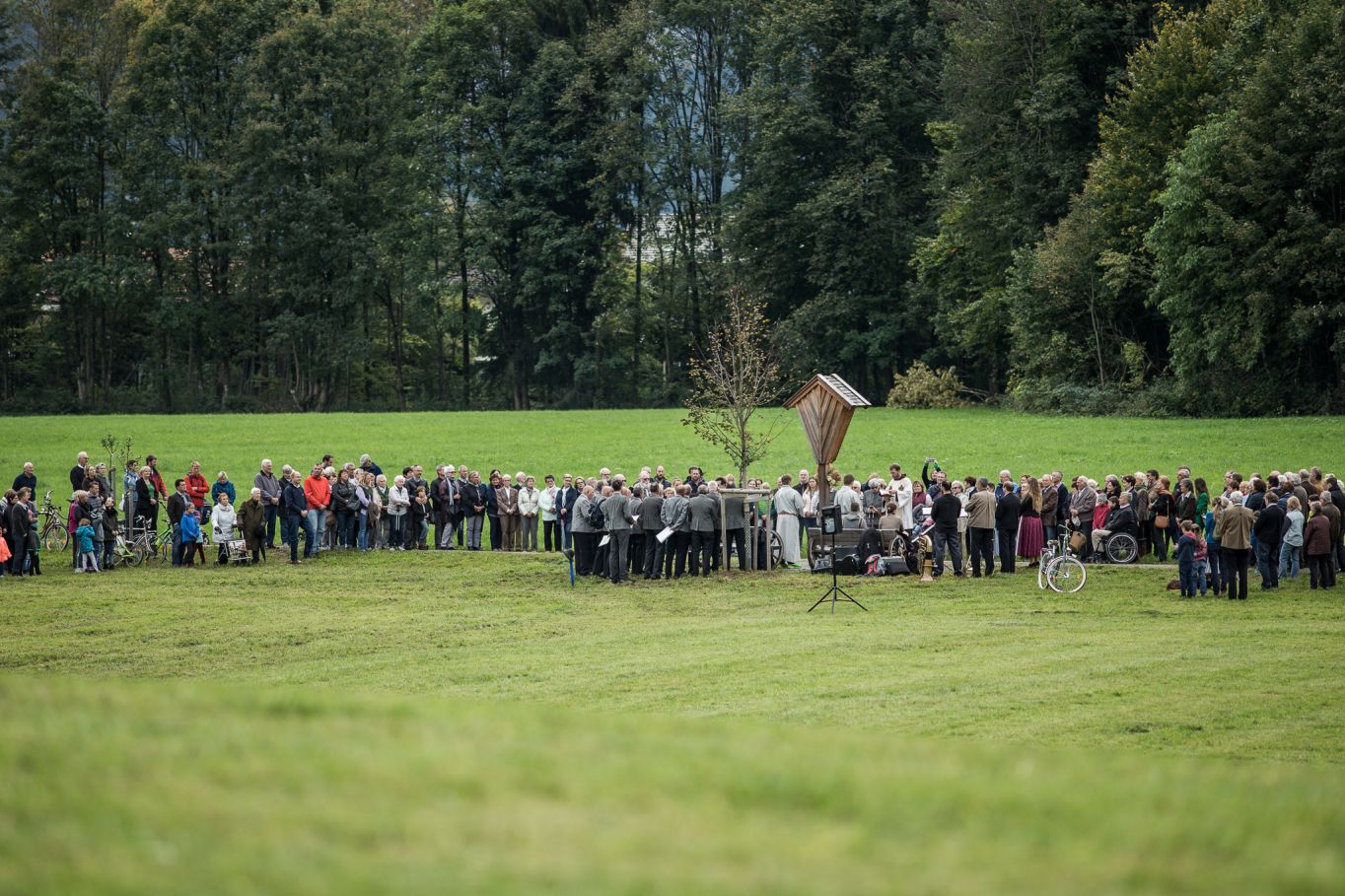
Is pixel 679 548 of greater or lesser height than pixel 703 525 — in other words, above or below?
below

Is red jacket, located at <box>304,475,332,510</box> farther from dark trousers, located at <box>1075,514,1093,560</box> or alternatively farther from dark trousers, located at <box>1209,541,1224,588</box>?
dark trousers, located at <box>1209,541,1224,588</box>

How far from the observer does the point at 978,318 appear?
188ft

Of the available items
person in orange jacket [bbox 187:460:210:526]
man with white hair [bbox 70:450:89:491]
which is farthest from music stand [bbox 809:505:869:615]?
man with white hair [bbox 70:450:89:491]

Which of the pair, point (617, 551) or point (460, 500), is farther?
point (460, 500)

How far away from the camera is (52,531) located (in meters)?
30.7

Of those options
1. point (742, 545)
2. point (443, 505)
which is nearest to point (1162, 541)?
point (742, 545)

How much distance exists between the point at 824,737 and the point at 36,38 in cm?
7194

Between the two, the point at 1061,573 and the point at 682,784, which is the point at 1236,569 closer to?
the point at 1061,573

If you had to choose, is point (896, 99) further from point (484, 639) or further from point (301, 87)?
point (484, 639)

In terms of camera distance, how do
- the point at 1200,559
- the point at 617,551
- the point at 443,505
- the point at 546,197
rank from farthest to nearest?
the point at 546,197 < the point at 443,505 < the point at 617,551 < the point at 1200,559

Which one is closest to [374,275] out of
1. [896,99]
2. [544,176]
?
[544,176]

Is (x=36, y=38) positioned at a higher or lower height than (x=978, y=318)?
higher

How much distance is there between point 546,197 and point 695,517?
160 feet

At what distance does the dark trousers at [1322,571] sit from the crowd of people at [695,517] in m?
0.04
